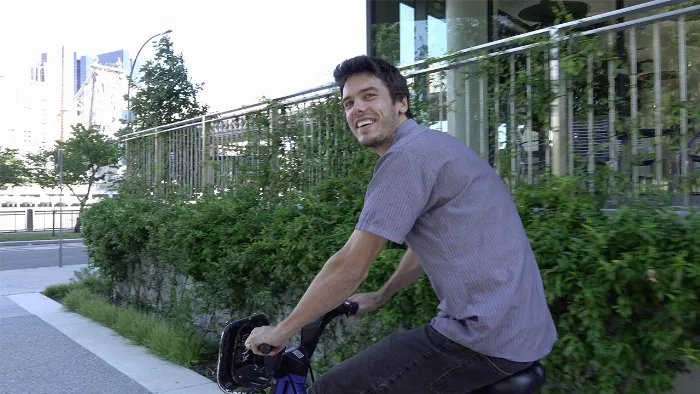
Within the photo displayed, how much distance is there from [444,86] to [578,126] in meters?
1.06

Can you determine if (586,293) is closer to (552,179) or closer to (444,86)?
(552,179)

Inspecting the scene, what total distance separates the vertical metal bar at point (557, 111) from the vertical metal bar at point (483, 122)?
1.55 feet

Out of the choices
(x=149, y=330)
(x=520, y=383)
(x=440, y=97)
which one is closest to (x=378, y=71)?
(x=520, y=383)

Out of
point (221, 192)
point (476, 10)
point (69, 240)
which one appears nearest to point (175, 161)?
point (221, 192)

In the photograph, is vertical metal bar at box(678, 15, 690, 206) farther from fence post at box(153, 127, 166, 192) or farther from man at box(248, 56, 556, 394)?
fence post at box(153, 127, 166, 192)

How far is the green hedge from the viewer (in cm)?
245

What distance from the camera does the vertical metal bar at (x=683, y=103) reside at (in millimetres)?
2949

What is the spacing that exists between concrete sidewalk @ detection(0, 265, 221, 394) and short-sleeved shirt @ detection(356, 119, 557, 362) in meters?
3.57

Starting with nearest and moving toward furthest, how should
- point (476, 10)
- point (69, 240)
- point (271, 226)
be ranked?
1. point (271, 226)
2. point (476, 10)
3. point (69, 240)

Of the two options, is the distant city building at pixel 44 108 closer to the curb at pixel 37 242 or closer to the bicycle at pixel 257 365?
the curb at pixel 37 242

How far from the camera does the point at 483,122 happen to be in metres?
3.92

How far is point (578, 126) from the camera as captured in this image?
353cm

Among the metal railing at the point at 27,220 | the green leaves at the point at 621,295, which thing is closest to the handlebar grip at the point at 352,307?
the green leaves at the point at 621,295

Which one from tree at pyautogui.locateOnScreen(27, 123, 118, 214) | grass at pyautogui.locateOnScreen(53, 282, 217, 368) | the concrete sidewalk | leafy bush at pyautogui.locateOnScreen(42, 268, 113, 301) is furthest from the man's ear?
tree at pyautogui.locateOnScreen(27, 123, 118, 214)
